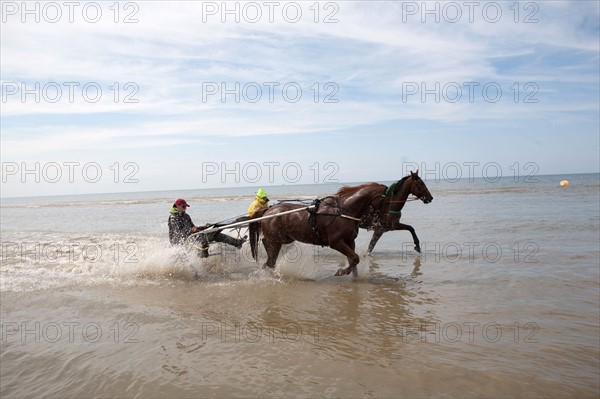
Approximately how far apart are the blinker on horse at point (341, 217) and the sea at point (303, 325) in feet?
2.56

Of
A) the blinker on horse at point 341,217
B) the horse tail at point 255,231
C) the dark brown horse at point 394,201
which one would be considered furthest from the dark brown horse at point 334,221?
the horse tail at point 255,231

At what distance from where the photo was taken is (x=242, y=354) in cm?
464

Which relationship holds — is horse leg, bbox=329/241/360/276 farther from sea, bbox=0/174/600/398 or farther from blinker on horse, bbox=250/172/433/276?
sea, bbox=0/174/600/398

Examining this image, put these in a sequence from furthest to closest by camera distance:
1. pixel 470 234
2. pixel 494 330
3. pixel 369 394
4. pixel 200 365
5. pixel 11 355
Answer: pixel 470 234 → pixel 494 330 → pixel 11 355 → pixel 200 365 → pixel 369 394

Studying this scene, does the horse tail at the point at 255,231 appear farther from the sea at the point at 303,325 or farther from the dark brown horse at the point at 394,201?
the dark brown horse at the point at 394,201

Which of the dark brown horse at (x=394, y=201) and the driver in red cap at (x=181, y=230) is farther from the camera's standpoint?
the driver in red cap at (x=181, y=230)

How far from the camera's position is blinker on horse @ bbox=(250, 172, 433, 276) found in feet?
26.0

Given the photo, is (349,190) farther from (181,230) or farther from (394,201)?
(181,230)

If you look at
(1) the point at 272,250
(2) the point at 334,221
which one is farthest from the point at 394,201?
(1) the point at 272,250

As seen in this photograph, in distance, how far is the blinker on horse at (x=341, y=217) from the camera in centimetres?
792

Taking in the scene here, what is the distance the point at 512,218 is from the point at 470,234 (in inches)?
180

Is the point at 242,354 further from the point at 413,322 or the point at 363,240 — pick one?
the point at 363,240

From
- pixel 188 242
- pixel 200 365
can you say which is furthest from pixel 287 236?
pixel 200 365

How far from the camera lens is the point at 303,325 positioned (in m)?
5.57
